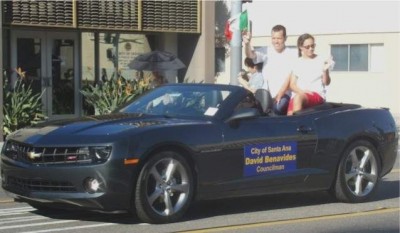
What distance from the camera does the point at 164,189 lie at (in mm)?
7051

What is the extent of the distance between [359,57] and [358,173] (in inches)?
802

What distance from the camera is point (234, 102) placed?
7.76 metres

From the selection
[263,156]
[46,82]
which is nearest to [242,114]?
[263,156]

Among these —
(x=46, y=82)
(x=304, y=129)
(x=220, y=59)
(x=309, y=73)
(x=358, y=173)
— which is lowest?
(x=358, y=173)

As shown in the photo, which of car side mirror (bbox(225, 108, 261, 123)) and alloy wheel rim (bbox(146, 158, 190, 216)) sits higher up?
car side mirror (bbox(225, 108, 261, 123))

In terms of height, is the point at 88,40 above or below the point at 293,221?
above

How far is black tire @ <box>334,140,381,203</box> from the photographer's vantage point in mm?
8391

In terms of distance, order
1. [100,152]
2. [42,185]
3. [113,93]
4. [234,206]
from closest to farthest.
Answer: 1. [100,152]
2. [42,185]
3. [234,206]
4. [113,93]

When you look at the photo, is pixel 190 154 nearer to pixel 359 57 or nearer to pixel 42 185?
pixel 42 185

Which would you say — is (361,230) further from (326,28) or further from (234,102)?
(326,28)

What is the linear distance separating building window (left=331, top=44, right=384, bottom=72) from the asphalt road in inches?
768

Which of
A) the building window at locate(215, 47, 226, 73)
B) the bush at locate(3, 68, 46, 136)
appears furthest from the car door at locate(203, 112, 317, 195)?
the building window at locate(215, 47, 226, 73)

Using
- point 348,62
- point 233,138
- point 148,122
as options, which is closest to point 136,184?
point 148,122

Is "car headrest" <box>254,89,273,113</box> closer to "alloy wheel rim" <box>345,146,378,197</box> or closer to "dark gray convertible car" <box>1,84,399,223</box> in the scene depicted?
"dark gray convertible car" <box>1,84,399,223</box>
